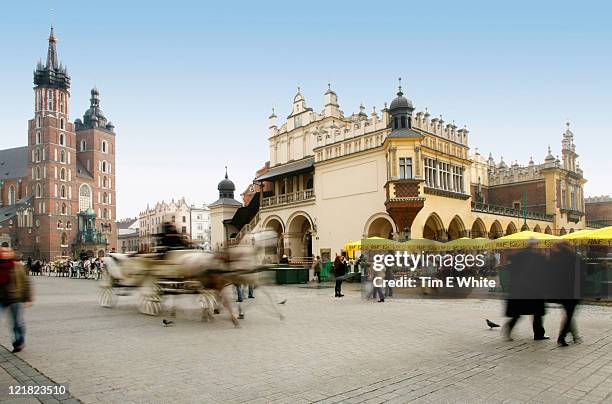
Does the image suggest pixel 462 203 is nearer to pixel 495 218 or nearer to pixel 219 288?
pixel 495 218

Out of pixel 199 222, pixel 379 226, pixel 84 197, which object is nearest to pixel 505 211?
pixel 379 226

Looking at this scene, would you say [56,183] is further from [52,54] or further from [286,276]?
[286,276]

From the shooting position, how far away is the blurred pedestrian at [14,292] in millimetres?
7828

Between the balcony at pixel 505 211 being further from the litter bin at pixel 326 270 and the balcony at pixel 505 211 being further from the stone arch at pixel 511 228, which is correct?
the litter bin at pixel 326 270

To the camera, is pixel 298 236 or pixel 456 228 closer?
pixel 456 228

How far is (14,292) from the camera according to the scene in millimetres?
7852

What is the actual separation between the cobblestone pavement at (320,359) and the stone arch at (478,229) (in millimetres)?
25347

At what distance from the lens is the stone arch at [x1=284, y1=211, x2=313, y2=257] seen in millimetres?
37250

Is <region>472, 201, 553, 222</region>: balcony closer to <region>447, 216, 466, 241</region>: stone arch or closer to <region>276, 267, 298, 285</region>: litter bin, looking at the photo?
<region>447, 216, 466, 241</region>: stone arch

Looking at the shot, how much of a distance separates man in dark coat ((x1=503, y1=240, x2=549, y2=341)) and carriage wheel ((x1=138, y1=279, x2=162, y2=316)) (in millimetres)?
8334

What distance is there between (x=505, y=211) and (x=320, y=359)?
3822 centimetres

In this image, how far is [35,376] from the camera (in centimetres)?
632

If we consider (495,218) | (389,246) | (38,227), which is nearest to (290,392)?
(389,246)

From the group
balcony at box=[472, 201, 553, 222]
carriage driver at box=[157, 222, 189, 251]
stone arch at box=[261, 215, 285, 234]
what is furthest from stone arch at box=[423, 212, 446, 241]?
carriage driver at box=[157, 222, 189, 251]
